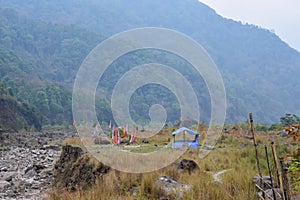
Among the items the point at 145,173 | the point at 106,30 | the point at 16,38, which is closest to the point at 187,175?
the point at 145,173

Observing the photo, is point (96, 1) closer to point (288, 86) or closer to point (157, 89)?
point (288, 86)

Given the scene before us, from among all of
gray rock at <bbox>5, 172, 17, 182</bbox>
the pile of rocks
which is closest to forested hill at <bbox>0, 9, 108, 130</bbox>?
the pile of rocks

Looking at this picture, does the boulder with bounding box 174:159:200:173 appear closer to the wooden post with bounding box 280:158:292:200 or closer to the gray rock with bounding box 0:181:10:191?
the wooden post with bounding box 280:158:292:200

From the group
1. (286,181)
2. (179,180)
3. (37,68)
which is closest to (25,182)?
(179,180)

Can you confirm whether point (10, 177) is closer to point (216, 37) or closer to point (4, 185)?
point (4, 185)

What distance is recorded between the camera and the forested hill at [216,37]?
108 metres

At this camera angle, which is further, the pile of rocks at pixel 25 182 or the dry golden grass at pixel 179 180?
the pile of rocks at pixel 25 182

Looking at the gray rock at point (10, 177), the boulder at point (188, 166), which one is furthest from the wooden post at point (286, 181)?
the gray rock at point (10, 177)

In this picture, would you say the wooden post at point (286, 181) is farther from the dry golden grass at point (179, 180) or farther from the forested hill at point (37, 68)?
the forested hill at point (37, 68)

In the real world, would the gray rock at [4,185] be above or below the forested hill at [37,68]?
below

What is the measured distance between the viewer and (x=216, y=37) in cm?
16088

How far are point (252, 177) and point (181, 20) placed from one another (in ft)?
Result: 559

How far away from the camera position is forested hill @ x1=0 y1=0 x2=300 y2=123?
108 m

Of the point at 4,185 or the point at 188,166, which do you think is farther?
the point at 4,185
